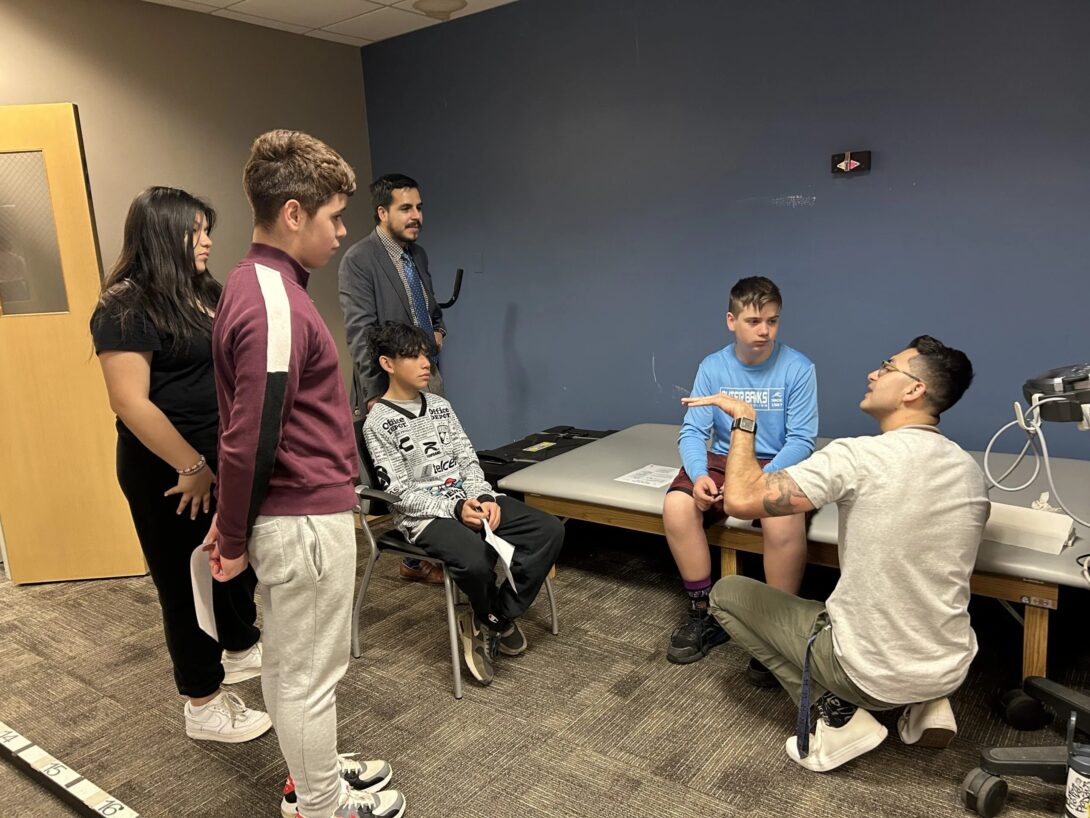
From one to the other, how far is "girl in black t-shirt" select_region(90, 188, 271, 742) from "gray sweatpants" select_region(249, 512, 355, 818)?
1.67 feet

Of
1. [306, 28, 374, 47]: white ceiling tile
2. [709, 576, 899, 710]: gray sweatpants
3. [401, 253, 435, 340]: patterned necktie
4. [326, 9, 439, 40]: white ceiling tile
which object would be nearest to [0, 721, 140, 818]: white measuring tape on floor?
[709, 576, 899, 710]: gray sweatpants

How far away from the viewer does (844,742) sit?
1789 mm

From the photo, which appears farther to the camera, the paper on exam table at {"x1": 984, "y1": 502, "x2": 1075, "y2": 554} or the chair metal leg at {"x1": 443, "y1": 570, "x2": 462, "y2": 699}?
the chair metal leg at {"x1": 443, "y1": 570, "x2": 462, "y2": 699}

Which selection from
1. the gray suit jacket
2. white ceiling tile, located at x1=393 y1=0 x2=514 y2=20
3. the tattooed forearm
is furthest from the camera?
white ceiling tile, located at x1=393 y1=0 x2=514 y2=20

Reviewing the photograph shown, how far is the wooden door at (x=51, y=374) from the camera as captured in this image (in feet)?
9.59

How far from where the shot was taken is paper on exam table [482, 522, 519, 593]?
2189 millimetres

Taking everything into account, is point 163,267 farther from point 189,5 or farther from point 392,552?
point 189,5

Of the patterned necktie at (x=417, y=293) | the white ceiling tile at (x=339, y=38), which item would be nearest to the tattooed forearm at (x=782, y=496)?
the patterned necktie at (x=417, y=293)

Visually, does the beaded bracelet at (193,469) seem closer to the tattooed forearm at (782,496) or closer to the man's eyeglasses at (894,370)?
the tattooed forearm at (782,496)

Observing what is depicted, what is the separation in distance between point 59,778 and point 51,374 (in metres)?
1.71

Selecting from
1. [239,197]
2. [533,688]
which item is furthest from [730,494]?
[239,197]

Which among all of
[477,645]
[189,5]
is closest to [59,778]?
[477,645]

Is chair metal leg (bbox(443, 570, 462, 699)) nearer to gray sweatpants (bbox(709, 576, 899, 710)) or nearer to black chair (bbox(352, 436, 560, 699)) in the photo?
black chair (bbox(352, 436, 560, 699))

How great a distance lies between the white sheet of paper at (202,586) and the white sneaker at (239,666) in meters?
0.55
